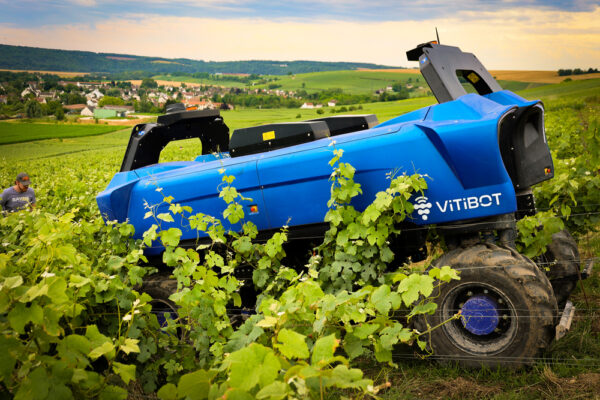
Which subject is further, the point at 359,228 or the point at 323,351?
the point at 359,228

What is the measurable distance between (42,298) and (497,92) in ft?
13.0

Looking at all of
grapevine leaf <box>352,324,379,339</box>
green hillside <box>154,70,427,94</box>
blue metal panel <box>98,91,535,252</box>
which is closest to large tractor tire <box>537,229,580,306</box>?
blue metal panel <box>98,91,535,252</box>

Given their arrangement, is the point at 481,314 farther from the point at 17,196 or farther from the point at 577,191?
the point at 17,196

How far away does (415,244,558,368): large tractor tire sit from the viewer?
330 centimetres

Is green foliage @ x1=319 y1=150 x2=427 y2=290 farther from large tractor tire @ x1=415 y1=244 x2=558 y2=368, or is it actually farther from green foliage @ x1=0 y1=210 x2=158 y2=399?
green foliage @ x1=0 y1=210 x2=158 y2=399

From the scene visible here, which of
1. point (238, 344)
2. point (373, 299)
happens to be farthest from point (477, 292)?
point (238, 344)

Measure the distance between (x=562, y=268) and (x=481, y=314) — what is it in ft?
5.19

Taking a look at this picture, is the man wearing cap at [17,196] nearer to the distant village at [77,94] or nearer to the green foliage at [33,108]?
the distant village at [77,94]

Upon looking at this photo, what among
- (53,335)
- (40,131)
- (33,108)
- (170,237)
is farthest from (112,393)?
(40,131)

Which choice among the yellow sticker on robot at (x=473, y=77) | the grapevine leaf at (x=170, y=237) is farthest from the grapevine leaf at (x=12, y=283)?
the yellow sticker on robot at (x=473, y=77)

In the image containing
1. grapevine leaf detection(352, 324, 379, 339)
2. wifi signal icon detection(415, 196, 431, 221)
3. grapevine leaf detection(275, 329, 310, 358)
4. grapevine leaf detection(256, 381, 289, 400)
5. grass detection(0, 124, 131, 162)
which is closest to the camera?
grapevine leaf detection(256, 381, 289, 400)

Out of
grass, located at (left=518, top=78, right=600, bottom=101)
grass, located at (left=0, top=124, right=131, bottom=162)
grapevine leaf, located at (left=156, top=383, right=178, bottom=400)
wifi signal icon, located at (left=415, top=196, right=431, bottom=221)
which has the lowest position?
grass, located at (left=0, top=124, right=131, bottom=162)

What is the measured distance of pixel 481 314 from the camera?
11.4ft

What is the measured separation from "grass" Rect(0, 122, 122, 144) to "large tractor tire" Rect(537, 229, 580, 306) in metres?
17.3
